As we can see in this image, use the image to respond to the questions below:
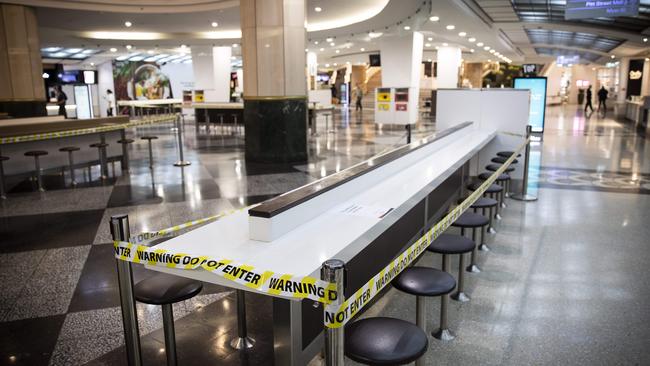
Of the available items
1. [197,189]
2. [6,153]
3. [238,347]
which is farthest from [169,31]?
[238,347]

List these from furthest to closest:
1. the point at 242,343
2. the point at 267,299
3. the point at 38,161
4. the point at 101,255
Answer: the point at 38,161 → the point at 101,255 → the point at 267,299 → the point at 242,343

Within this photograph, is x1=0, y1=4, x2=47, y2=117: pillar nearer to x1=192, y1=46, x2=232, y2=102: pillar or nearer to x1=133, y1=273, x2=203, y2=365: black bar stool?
x1=192, y1=46, x2=232, y2=102: pillar

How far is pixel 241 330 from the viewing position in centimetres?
326

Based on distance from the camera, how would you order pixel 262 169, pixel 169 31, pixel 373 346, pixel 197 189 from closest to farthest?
pixel 373 346, pixel 197 189, pixel 262 169, pixel 169 31

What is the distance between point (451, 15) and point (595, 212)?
374 inches

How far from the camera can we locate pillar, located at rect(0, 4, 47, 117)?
42.7 ft

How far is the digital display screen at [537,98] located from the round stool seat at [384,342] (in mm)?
11599

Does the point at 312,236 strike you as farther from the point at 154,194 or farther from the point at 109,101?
the point at 109,101

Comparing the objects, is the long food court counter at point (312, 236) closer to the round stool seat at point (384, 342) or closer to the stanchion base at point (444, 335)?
the round stool seat at point (384, 342)

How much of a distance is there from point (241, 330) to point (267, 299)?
26.5 inches

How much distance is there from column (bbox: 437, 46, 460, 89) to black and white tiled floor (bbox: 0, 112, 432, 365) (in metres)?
15.2

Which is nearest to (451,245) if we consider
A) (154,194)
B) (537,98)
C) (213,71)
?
(154,194)

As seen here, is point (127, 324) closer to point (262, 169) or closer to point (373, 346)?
point (373, 346)

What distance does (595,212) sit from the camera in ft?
21.6
